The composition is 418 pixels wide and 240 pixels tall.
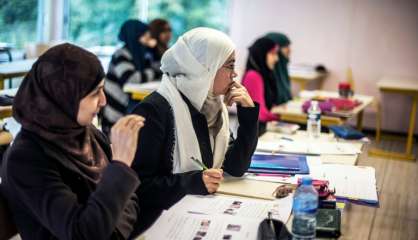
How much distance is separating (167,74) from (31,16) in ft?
15.5

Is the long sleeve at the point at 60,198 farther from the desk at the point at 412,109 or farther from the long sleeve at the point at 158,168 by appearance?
the desk at the point at 412,109

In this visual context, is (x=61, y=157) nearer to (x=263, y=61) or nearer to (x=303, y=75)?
(x=263, y=61)

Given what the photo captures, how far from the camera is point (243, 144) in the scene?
87.6 inches

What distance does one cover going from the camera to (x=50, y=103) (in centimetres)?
142

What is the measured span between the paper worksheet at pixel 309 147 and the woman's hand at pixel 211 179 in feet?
2.54

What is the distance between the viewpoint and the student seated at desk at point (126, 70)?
183 inches

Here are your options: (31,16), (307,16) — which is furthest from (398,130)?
(31,16)

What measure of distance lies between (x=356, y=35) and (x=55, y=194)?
19.5ft

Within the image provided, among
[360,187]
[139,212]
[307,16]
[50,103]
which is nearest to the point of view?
[50,103]

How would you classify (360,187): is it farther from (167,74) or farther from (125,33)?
(125,33)

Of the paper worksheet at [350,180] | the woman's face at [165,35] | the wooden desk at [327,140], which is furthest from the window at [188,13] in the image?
the paper worksheet at [350,180]

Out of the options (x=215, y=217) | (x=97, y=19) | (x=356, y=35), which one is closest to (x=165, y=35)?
(x=97, y=19)

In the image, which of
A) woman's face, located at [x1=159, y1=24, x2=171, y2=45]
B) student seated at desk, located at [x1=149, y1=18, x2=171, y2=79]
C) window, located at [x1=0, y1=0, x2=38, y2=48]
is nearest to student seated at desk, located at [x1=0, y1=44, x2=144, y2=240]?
student seated at desk, located at [x1=149, y1=18, x2=171, y2=79]

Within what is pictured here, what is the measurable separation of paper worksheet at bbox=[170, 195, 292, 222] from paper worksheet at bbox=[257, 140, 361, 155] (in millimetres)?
758
